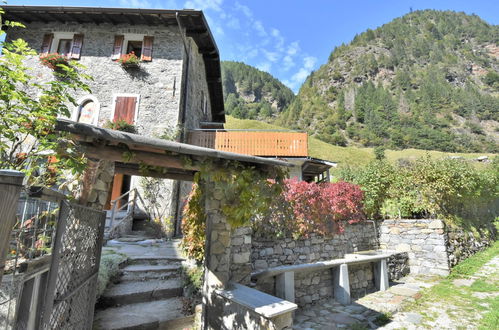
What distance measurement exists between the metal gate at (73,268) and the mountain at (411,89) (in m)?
48.1

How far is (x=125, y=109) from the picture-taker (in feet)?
32.7

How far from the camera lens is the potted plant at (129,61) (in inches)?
399

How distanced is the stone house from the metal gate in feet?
21.1

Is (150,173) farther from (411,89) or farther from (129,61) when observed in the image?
(411,89)

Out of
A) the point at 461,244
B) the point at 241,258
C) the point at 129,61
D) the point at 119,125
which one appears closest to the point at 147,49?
the point at 129,61

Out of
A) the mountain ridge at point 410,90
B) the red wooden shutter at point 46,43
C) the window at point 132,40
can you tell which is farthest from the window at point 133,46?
the mountain ridge at point 410,90

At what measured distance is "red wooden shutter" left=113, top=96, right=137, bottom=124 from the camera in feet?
32.3

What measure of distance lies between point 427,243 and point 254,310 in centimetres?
807

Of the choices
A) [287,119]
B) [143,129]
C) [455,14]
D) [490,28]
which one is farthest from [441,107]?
[143,129]

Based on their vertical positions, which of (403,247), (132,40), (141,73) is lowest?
(403,247)

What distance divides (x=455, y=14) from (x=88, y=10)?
436ft

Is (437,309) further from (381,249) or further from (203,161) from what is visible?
(203,161)

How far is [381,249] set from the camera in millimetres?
9172

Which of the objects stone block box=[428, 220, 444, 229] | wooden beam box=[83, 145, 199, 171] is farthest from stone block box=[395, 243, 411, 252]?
wooden beam box=[83, 145, 199, 171]
